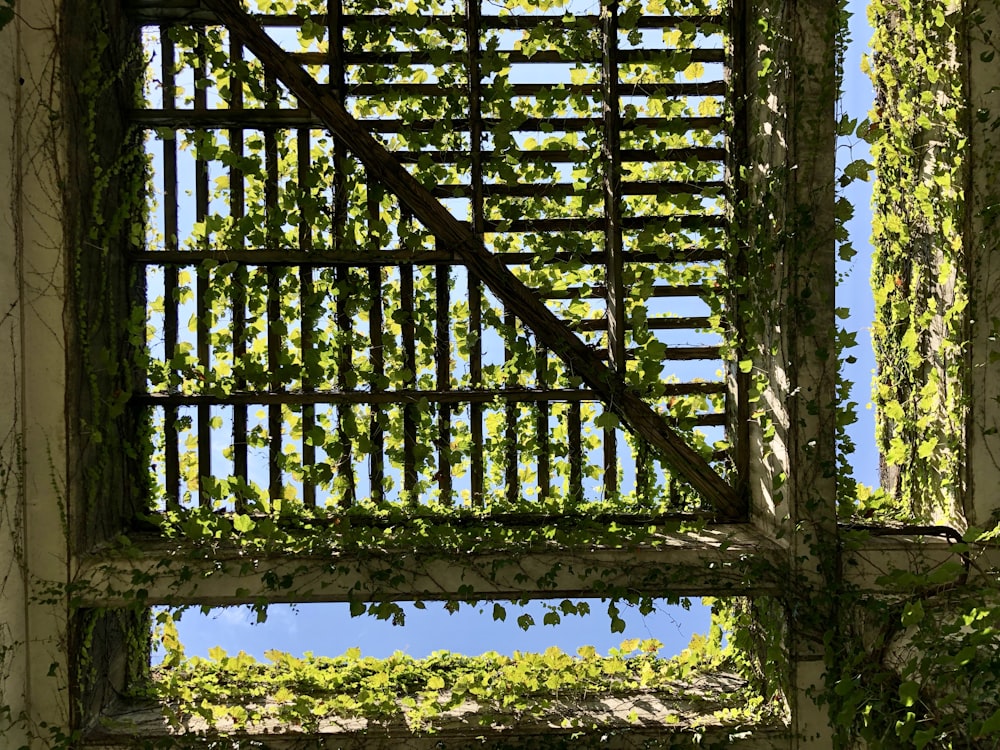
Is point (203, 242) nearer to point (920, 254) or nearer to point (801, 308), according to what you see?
point (801, 308)

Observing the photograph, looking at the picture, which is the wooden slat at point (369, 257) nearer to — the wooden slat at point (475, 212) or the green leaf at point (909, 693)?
the wooden slat at point (475, 212)

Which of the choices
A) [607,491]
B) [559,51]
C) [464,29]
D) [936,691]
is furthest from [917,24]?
[936,691]

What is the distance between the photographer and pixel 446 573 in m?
2.39

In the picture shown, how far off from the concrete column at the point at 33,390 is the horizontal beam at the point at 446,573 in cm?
21

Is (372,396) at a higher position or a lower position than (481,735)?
higher

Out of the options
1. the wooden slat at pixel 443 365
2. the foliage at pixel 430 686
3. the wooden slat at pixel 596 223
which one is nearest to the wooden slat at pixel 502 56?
the wooden slat at pixel 596 223

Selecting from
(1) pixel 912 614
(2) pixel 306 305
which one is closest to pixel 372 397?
(2) pixel 306 305

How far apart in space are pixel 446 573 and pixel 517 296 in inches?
43.8

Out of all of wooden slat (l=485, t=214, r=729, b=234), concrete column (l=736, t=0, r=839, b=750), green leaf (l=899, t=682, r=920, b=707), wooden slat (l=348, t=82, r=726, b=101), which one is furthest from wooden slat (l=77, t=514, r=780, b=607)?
wooden slat (l=348, t=82, r=726, b=101)

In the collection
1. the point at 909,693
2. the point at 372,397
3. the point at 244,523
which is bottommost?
the point at 909,693

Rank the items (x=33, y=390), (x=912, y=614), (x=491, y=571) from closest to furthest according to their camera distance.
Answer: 1. (x=912, y=614)
2. (x=33, y=390)
3. (x=491, y=571)

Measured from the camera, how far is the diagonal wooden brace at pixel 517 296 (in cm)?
252

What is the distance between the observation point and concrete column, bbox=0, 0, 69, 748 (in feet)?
7.23

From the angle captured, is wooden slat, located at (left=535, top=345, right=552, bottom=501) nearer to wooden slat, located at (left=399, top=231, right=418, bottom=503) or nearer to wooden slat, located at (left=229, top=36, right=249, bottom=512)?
wooden slat, located at (left=399, top=231, right=418, bottom=503)
